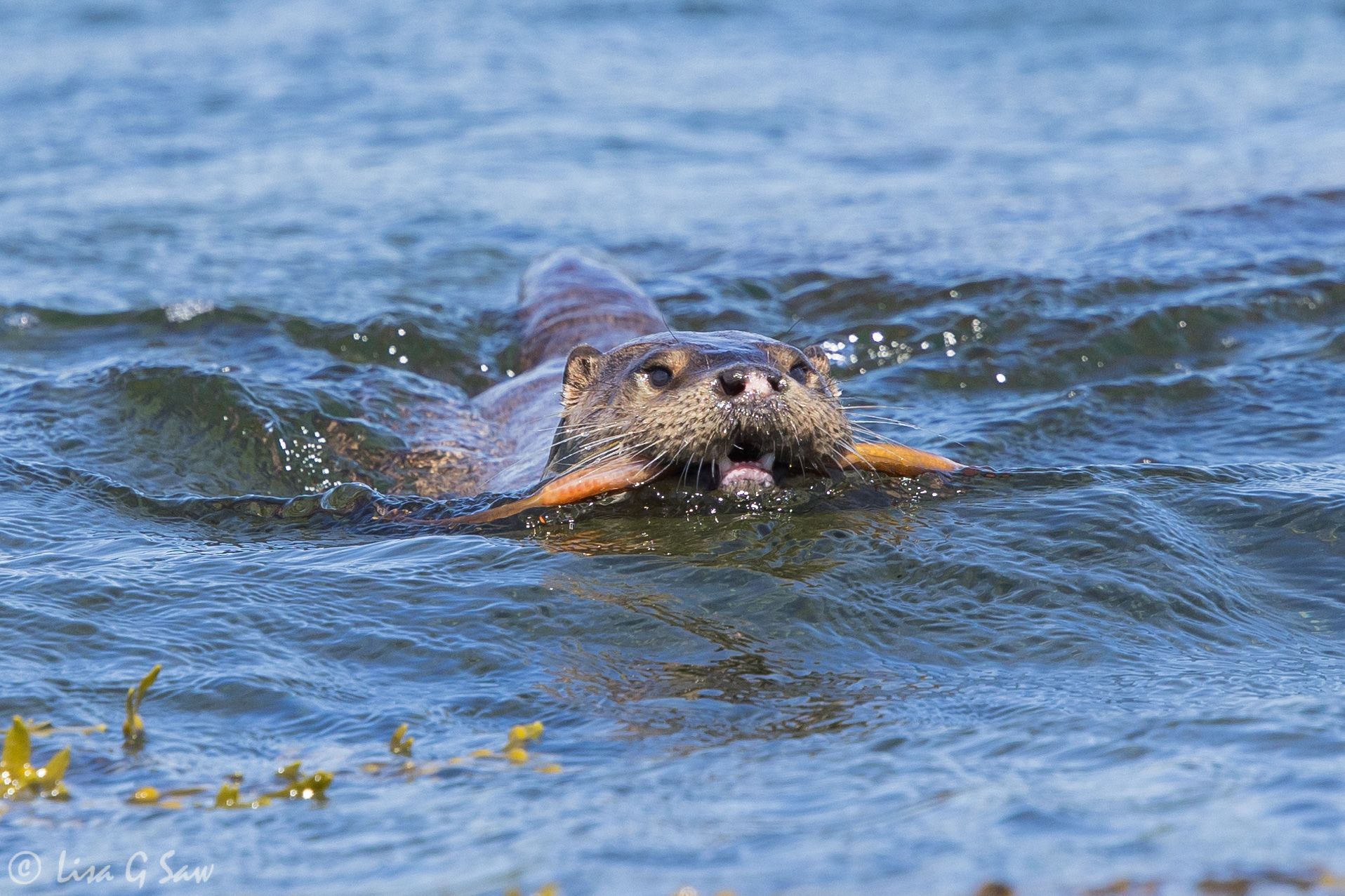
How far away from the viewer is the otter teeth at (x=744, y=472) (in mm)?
4773

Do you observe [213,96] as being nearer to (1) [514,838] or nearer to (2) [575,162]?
(2) [575,162]

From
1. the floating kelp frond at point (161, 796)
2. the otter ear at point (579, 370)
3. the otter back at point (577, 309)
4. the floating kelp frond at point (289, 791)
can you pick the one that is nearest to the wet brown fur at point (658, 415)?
the otter ear at point (579, 370)

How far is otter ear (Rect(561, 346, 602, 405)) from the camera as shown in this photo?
210 inches

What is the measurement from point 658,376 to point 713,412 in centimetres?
41

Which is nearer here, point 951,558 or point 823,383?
point 951,558

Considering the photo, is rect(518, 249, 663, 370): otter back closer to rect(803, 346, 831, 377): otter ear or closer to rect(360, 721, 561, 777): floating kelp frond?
rect(803, 346, 831, 377): otter ear

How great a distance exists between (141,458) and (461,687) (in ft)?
9.85

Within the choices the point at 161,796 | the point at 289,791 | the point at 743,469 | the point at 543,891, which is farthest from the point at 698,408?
the point at 543,891

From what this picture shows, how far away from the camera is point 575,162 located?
12.7m

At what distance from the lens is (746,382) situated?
4.50 m

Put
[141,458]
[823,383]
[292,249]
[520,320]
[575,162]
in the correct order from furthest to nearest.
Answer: [575,162], [292,249], [520,320], [141,458], [823,383]

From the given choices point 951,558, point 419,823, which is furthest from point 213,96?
point 419,823

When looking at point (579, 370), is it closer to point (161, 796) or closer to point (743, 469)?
point (743, 469)
